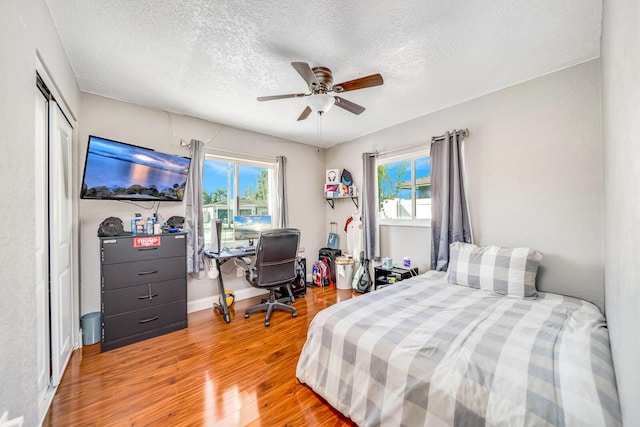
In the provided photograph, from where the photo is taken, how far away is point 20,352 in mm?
972

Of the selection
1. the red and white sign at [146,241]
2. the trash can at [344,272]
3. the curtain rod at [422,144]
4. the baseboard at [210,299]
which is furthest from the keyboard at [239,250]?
the curtain rod at [422,144]

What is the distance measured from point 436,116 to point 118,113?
3772mm

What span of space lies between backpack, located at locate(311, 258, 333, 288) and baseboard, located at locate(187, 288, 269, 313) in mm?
932

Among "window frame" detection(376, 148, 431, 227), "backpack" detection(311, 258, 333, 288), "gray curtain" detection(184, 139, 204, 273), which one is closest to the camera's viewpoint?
"gray curtain" detection(184, 139, 204, 273)

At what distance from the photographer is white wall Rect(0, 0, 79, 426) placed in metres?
0.89

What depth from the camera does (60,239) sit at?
195 centimetres

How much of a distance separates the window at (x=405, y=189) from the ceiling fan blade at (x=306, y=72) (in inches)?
80.4

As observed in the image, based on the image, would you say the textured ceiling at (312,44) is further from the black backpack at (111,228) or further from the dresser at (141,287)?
the dresser at (141,287)

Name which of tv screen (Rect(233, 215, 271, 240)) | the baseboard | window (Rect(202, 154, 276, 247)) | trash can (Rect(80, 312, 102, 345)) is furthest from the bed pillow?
trash can (Rect(80, 312, 102, 345))

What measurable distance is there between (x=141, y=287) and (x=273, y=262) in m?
1.35

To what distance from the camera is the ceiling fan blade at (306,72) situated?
1636mm

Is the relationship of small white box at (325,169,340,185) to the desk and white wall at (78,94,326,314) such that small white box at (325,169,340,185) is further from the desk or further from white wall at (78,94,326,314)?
the desk

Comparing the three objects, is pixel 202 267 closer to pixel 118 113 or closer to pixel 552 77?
pixel 118 113

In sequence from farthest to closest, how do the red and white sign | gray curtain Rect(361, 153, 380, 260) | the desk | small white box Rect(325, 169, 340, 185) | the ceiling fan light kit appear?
small white box Rect(325, 169, 340, 185), gray curtain Rect(361, 153, 380, 260), the desk, the red and white sign, the ceiling fan light kit
